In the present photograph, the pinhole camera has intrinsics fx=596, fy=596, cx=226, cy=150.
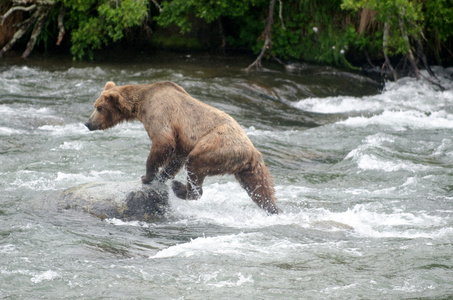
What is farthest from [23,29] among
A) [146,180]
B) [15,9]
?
[146,180]

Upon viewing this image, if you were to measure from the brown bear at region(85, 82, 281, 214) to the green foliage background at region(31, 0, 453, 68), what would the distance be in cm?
903

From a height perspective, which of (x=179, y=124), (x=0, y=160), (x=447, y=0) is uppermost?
(x=447, y=0)

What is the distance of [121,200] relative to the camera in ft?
21.0

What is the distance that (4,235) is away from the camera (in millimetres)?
5586

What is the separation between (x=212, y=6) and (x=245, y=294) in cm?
1286

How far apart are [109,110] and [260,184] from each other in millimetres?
1905

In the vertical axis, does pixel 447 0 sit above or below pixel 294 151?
above

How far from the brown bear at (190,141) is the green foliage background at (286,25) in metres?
9.03

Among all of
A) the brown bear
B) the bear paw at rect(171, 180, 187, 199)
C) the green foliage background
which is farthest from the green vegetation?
the bear paw at rect(171, 180, 187, 199)

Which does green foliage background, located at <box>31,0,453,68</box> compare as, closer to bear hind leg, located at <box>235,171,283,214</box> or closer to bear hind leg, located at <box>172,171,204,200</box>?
bear hind leg, located at <box>235,171,283,214</box>

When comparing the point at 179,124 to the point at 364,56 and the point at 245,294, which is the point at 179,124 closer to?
the point at 245,294

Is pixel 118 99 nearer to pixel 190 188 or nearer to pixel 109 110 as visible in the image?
pixel 109 110

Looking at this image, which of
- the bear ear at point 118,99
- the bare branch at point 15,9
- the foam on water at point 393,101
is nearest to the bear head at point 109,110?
the bear ear at point 118,99

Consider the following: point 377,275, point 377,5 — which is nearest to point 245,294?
point 377,275
